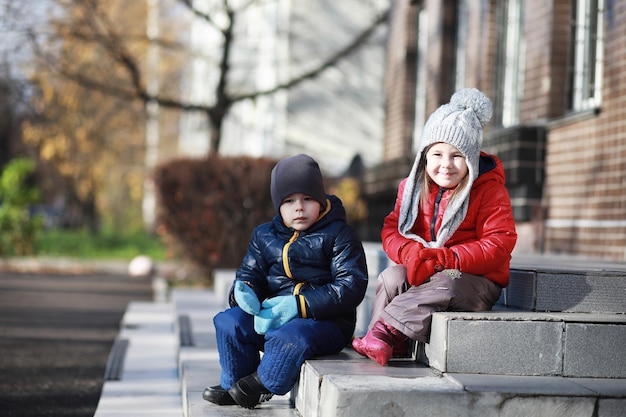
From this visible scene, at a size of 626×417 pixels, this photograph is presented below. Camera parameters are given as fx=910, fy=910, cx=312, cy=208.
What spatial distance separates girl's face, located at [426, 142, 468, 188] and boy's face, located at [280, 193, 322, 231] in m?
0.57

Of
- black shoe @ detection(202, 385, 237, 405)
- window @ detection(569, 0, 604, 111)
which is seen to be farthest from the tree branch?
black shoe @ detection(202, 385, 237, 405)

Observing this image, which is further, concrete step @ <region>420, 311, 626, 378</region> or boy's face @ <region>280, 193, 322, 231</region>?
boy's face @ <region>280, 193, 322, 231</region>

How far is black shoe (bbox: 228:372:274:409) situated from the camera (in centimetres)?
408

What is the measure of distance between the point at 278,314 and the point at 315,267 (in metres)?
0.30

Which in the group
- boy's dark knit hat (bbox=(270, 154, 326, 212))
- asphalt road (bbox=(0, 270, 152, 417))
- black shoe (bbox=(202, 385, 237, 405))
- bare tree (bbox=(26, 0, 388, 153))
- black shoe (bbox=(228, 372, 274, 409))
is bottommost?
asphalt road (bbox=(0, 270, 152, 417))

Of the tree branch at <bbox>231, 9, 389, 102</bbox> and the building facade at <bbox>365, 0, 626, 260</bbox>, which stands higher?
the tree branch at <bbox>231, 9, 389, 102</bbox>

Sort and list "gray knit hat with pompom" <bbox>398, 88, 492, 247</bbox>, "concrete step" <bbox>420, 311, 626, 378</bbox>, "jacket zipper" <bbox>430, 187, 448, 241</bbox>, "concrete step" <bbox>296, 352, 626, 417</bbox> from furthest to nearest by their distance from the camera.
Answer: "jacket zipper" <bbox>430, 187, 448, 241</bbox>, "gray knit hat with pompom" <bbox>398, 88, 492, 247</bbox>, "concrete step" <bbox>420, 311, 626, 378</bbox>, "concrete step" <bbox>296, 352, 626, 417</bbox>

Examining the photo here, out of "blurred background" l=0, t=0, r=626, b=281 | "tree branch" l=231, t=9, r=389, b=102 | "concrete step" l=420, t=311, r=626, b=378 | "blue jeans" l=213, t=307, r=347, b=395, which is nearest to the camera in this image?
"concrete step" l=420, t=311, r=626, b=378

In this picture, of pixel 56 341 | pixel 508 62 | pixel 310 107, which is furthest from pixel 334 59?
pixel 56 341

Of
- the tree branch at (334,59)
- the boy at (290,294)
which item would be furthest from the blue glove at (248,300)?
the tree branch at (334,59)

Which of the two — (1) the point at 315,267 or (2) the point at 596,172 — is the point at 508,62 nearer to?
(2) the point at 596,172

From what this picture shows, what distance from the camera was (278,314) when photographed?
418 cm

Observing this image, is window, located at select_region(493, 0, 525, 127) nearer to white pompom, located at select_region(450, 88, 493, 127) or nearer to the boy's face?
white pompom, located at select_region(450, 88, 493, 127)

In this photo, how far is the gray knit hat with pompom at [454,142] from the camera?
416cm
